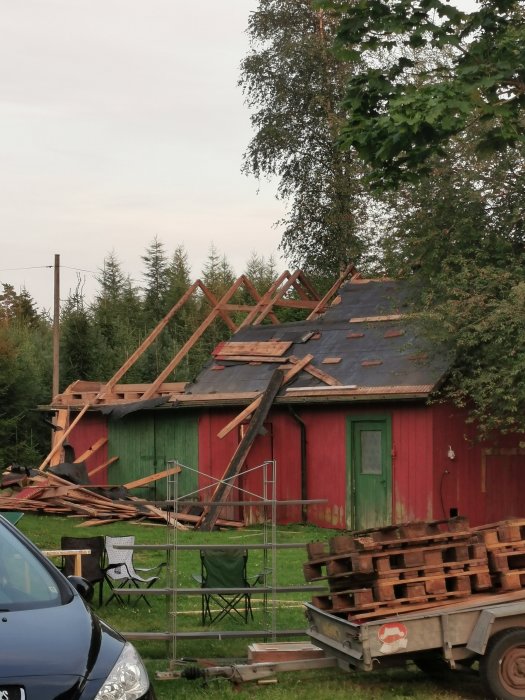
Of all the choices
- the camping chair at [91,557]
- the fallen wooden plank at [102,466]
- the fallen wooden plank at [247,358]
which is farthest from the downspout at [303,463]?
the camping chair at [91,557]

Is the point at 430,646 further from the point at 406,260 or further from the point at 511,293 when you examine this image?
the point at 406,260

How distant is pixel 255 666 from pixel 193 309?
4589 cm

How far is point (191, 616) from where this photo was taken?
13406 mm

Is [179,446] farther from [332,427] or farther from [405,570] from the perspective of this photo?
[405,570]

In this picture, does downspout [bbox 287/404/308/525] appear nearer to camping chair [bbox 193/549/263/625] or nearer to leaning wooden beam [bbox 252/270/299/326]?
leaning wooden beam [bbox 252/270/299/326]

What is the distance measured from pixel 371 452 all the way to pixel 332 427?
1125 mm

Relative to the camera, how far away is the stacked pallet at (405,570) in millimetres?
9164

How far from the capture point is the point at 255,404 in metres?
23.8

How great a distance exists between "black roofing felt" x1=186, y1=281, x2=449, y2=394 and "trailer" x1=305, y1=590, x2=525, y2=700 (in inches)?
479

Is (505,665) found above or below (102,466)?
below

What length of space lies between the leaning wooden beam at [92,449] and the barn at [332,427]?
0.05 metres

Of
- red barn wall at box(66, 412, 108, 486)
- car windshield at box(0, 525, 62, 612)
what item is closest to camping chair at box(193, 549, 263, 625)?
car windshield at box(0, 525, 62, 612)

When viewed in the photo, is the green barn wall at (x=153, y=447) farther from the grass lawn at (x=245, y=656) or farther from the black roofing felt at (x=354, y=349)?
the grass lawn at (x=245, y=656)

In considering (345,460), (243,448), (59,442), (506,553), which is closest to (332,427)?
(345,460)
